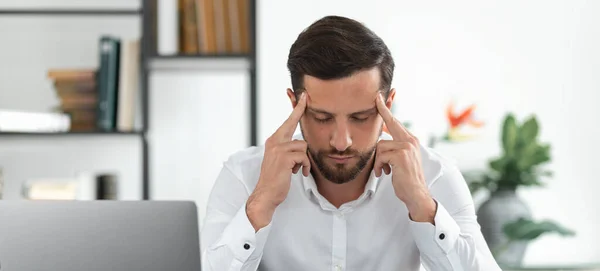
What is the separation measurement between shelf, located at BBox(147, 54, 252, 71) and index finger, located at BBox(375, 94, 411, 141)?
1.22 meters

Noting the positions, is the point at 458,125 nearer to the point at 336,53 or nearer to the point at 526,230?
the point at 526,230

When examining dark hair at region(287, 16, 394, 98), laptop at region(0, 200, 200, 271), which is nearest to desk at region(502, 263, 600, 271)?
dark hair at region(287, 16, 394, 98)

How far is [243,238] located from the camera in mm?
1643

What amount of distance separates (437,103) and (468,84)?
0.15m

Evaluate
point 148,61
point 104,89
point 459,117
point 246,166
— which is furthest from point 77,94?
point 459,117

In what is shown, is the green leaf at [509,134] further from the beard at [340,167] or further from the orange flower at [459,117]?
the beard at [340,167]

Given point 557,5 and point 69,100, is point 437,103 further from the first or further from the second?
point 69,100

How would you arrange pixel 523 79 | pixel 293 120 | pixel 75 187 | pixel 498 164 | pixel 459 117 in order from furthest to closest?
pixel 523 79, pixel 459 117, pixel 498 164, pixel 75 187, pixel 293 120

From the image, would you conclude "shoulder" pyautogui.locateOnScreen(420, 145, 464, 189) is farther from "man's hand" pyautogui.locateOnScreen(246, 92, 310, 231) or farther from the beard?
"man's hand" pyautogui.locateOnScreen(246, 92, 310, 231)

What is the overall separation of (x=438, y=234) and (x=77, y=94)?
174 cm

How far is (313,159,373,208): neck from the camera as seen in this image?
1.85 meters

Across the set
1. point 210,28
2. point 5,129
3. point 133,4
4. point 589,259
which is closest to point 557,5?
point 589,259

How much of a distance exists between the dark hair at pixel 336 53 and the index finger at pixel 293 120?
36 mm

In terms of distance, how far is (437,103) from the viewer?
3178 mm
